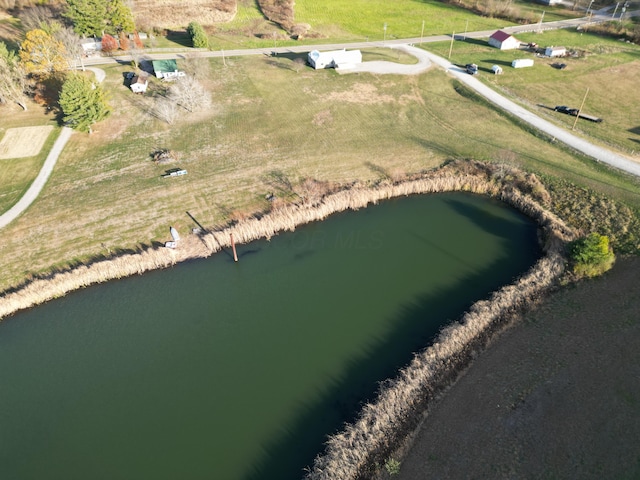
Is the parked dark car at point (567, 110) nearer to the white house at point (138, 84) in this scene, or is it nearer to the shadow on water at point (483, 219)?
the shadow on water at point (483, 219)

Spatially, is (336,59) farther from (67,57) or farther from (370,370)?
(370,370)

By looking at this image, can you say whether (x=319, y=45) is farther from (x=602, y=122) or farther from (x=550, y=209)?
(x=550, y=209)

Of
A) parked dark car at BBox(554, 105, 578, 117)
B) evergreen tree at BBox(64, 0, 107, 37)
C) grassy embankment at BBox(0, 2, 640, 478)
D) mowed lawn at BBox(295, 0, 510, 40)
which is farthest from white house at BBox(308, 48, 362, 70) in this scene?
evergreen tree at BBox(64, 0, 107, 37)

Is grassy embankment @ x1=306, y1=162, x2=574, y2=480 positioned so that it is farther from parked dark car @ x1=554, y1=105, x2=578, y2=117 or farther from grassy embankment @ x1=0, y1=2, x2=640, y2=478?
parked dark car @ x1=554, y1=105, x2=578, y2=117

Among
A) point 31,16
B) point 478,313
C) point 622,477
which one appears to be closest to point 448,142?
point 478,313

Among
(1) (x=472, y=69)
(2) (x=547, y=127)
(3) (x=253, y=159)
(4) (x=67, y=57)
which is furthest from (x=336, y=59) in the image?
(4) (x=67, y=57)

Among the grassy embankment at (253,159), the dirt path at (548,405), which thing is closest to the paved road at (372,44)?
the grassy embankment at (253,159)
